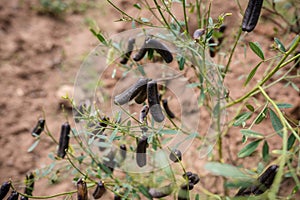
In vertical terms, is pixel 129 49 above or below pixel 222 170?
above

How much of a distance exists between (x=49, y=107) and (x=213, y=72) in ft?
4.87

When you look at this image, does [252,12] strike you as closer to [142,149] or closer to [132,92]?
[132,92]

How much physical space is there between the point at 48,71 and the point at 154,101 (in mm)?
1820

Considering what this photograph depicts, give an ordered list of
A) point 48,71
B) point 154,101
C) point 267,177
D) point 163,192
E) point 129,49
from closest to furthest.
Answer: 1. point 267,177
2. point 154,101
3. point 163,192
4. point 129,49
5. point 48,71

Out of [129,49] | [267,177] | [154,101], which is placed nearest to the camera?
[267,177]

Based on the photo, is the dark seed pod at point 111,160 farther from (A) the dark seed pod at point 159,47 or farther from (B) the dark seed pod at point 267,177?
(B) the dark seed pod at point 267,177

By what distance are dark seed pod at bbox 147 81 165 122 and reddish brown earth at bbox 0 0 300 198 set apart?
0.75 m

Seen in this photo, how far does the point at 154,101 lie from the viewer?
1.12 m

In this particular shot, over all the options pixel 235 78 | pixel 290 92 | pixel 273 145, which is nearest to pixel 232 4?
pixel 235 78

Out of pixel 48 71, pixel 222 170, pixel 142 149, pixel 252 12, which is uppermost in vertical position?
pixel 48 71

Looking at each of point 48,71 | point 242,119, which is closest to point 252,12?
point 242,119

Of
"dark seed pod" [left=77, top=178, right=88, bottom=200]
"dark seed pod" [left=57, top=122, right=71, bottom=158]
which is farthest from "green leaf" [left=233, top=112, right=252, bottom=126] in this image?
"dark seed pod" [left=57, top=122, right=71, bottom=158]

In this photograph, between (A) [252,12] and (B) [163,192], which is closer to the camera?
(A) [252,12]

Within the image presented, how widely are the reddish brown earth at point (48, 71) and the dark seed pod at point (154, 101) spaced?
2.45ft
